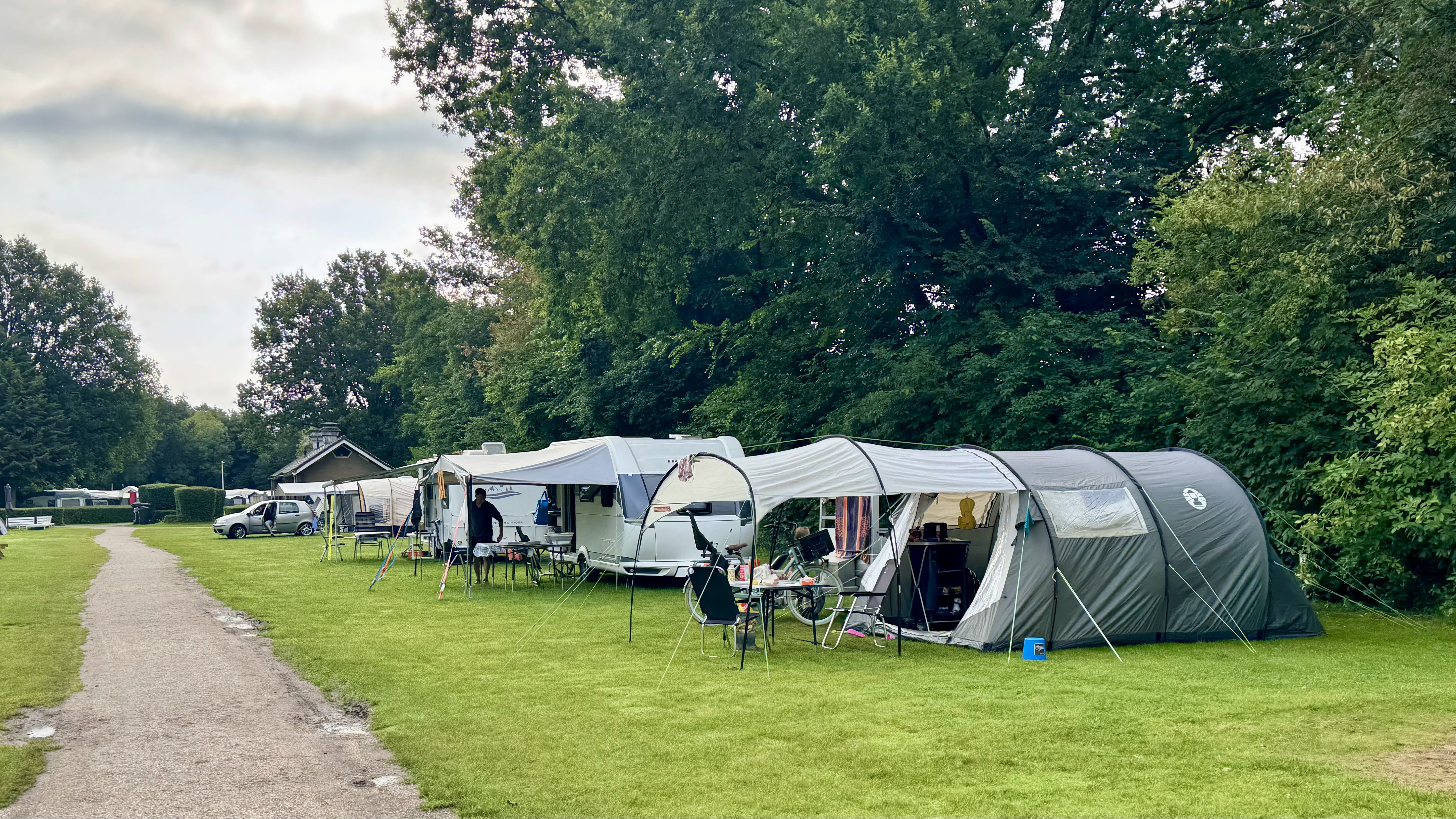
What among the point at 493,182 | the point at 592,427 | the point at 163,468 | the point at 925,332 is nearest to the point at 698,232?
the point at 925,332

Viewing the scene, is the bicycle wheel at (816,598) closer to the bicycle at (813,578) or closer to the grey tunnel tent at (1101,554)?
the bicycle at (813,578)

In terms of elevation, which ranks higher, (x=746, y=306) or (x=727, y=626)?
(x=746, y=306)

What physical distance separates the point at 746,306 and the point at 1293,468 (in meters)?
15.9

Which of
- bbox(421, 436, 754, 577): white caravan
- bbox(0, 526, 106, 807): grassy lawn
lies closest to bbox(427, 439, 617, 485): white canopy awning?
bbox(421, 436, 754, 577): white caravan

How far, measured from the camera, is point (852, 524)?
17.8 m

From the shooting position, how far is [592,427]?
32094 mm

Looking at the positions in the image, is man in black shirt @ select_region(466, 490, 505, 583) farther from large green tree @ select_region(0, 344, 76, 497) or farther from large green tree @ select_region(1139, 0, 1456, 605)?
large green tree @ select_region(0, 344, 76, 497)

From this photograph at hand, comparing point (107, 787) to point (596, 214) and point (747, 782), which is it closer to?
point (747, 782)

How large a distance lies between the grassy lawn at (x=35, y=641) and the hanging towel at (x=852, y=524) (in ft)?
32.4

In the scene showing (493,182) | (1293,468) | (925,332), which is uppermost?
(493,182)

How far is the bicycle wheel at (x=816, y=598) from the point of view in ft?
39.1

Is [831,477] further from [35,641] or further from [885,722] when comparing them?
[35,641]

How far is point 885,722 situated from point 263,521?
36.4 metres

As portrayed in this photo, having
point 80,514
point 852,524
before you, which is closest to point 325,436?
point 80,514
